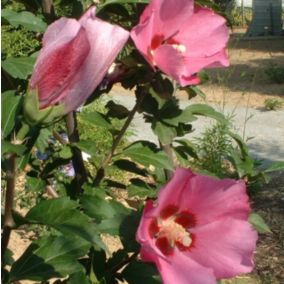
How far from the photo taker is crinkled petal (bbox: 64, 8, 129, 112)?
77cm

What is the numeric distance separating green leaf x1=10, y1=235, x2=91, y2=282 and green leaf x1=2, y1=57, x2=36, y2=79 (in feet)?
0.95

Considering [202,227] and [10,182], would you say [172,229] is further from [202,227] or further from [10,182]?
[10,182]

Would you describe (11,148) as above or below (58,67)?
below

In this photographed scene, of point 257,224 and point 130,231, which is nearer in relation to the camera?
point 130,231

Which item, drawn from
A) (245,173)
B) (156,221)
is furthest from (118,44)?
(245,173)

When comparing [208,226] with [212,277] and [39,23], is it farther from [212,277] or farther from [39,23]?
[39,23]

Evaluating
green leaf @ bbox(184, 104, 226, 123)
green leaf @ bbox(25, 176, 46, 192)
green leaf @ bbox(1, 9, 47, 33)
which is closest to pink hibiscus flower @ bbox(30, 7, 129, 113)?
green leaf @ bbox(1, 9, 47, 33)

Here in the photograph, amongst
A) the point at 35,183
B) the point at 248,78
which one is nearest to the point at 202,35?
the point at 35,183

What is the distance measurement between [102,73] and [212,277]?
1.12 feet

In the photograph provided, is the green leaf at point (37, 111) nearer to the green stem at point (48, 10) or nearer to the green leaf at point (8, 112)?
the green leaf at point (8, 112)

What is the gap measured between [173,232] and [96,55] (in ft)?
1.23

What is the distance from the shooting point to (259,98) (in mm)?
9867

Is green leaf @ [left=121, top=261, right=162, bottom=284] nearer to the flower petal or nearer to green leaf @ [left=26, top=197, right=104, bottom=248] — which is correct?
green leaf @ [left=26, top=197, right=104, bottom=248]

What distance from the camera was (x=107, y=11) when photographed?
140cm
